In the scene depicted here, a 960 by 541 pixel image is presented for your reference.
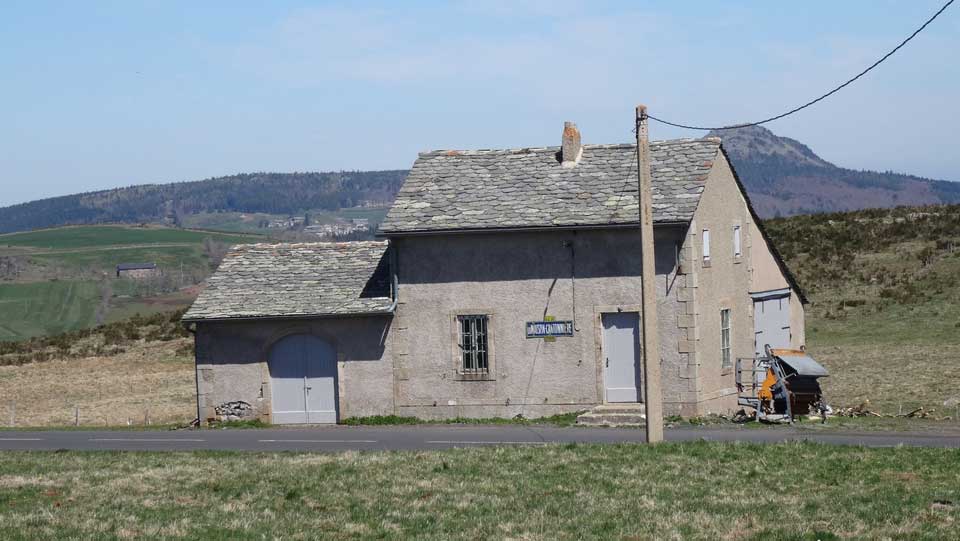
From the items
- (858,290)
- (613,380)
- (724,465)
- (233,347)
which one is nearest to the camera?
(724,465)

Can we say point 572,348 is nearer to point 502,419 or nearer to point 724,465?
point 502,419

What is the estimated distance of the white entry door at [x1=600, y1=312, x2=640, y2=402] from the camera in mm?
28719

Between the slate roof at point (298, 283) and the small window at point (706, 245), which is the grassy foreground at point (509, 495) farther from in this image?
the small window at point (706, 245)

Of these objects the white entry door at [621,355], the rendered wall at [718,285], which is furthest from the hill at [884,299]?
the white entry door at [621,355]

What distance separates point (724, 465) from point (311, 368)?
14879 millimetres

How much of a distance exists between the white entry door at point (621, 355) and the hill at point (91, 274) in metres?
70.8

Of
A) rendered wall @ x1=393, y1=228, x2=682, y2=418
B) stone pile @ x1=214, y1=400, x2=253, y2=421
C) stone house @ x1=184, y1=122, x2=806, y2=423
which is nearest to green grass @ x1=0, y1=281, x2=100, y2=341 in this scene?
stone pile @ x1=214, y1=400, x2=253, y2=421

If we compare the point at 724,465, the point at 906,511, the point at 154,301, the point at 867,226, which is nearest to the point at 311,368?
the point at 724,465

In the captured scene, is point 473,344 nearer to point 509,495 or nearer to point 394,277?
point 394,277

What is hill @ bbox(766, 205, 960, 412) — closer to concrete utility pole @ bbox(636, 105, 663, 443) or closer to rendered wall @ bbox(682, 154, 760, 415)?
rendered wall @ bbox(682, 154, 760, 415)

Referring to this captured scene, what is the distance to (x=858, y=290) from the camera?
52625 millimetres

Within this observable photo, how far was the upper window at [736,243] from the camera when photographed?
3200 centimetres

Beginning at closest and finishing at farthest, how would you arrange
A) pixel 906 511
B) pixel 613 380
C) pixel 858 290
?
pixel 906 511, pixel 613 380, pixel 858 290

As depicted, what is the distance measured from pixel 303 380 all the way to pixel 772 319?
12500mm
